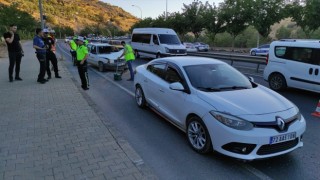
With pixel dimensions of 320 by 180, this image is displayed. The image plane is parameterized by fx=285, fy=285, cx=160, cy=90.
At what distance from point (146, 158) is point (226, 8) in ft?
125

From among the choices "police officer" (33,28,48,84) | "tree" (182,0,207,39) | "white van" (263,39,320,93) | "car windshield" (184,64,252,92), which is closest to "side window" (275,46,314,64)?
"white van" (263,39,320,93)

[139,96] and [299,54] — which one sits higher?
[299,54]

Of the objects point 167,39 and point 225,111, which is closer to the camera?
point 225,111

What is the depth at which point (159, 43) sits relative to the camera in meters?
19.2

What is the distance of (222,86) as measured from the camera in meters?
5.21

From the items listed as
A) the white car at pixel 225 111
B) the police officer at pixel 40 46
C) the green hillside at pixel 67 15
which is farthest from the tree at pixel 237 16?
the green hillside at pixel 67 15

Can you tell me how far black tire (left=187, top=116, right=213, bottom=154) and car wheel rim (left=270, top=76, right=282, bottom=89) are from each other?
5.87m

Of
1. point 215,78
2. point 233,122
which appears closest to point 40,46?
point 215,78

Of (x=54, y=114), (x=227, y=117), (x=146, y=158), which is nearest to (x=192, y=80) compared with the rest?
(x=227, y=117)

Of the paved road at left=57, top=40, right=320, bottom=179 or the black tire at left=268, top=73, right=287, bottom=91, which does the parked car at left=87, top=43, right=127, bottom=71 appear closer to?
the black tire at left=268, top=73, right=287, bottom=91

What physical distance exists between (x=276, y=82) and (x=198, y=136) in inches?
239

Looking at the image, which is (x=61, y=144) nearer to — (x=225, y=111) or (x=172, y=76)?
(x=172, y=76)

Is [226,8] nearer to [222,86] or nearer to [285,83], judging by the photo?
[285,83]

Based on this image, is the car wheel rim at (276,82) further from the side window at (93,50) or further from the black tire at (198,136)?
the side window at (93,50)
